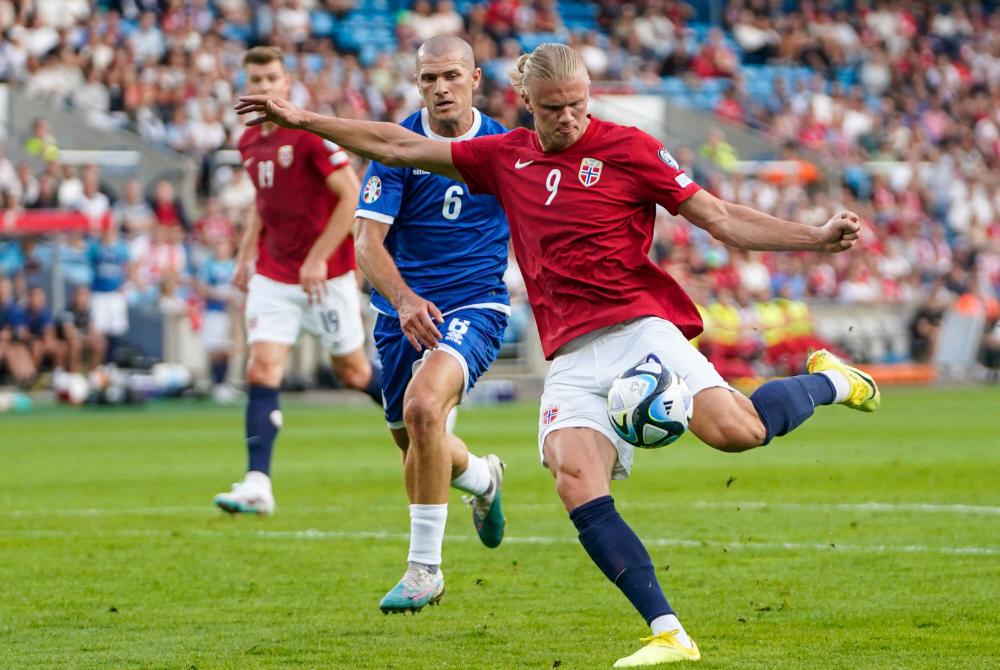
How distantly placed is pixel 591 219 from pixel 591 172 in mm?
174

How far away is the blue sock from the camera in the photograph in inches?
359

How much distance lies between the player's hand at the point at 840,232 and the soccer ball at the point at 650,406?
29.1 inches

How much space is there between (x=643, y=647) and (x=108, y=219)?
57.4 ft

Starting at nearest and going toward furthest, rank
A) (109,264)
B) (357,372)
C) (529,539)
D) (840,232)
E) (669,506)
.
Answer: (840,232)
(529,539)
(669,506)
(357,372)
(109,264)

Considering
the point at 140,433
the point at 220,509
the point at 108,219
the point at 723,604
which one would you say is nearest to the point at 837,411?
the point at 140,433

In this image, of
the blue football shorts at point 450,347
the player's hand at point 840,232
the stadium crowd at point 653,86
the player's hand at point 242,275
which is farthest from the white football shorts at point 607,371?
the stadium crowd at point 653,86

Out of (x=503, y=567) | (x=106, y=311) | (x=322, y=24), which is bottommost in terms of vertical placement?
(x=106, y=311)

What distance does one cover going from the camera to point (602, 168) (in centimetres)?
532

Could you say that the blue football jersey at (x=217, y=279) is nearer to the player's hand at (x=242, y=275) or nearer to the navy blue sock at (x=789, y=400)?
the player's hand at (x=242, y=275)

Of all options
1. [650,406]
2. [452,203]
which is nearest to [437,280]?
[452,203]

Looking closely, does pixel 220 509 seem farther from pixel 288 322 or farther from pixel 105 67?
pixel 105 67

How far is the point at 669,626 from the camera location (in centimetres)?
469

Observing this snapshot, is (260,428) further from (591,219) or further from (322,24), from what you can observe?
(322,24)

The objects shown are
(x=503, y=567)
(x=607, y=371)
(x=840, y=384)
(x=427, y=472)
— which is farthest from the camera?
(x=503, y=567)
